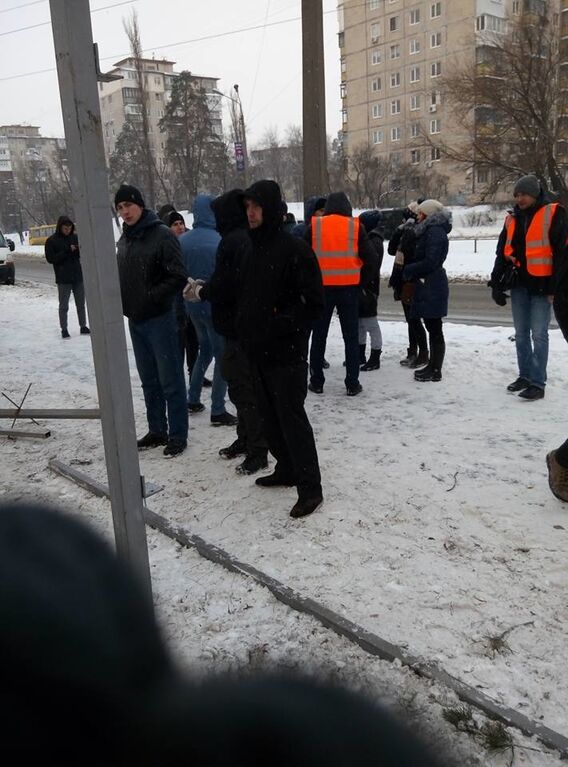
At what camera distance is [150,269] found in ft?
16.3

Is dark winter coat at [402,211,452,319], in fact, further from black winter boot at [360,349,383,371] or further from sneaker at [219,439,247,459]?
sneaker at [219,439,247,459]

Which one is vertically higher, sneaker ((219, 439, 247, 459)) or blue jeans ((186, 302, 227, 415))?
blue jeans ((186, 302, 227, 415))

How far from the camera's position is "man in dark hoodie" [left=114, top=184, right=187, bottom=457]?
495 cm

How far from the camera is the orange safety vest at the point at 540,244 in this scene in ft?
18.8

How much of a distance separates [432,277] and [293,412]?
11.2ft

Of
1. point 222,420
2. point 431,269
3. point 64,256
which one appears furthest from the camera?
point 64,256

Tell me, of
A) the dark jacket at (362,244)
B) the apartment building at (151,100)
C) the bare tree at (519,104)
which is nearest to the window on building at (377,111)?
the apartment building at (151,100)

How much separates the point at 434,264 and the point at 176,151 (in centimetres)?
5030

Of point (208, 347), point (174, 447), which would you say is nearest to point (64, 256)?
point (208, 347)

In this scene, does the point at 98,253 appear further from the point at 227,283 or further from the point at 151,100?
the point at 151,100

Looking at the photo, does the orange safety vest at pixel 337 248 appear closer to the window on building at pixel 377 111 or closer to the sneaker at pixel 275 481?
the sneaker at pixel 275 481

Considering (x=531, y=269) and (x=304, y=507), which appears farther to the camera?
(x=531, y=269)

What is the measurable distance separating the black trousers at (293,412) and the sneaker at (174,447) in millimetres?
1356

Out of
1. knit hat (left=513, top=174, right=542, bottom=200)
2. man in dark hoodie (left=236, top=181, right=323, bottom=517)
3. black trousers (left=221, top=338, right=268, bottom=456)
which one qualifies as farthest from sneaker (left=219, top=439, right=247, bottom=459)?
knit hat (left=513, top=174, right=542, bottom=200)
